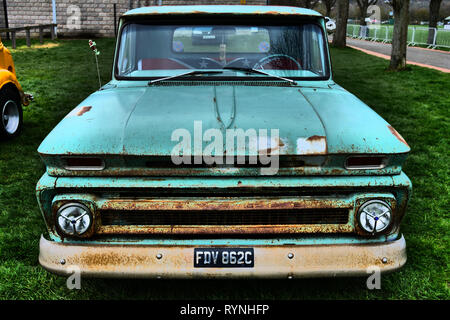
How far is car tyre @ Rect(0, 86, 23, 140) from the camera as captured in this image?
582cm

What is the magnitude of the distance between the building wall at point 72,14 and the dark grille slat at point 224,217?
2304 centimetres

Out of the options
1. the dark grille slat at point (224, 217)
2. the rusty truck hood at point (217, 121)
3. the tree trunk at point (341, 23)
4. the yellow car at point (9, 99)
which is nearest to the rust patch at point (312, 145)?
the rusty truck hood at point (217, 121)

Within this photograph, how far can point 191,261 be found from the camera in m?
2.29

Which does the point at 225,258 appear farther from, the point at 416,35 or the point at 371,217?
the point at 416,35

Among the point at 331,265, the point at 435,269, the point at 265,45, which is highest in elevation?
the point at 265,45

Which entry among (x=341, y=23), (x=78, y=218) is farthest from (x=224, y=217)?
(x=341, y=23)

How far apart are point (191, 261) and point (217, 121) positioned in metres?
0.74

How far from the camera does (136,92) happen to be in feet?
9.62

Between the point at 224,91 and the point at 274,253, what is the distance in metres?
1.12

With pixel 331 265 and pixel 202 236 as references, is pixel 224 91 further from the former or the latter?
pixel 331 265

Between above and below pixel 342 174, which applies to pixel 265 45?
above

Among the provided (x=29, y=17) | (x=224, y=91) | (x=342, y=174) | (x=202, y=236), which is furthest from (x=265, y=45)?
(x=29, y=17)

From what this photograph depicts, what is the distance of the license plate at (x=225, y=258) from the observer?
2.29 meters

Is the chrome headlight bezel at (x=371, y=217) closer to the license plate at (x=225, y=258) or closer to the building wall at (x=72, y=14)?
the license plate at (x=225, y=258)
